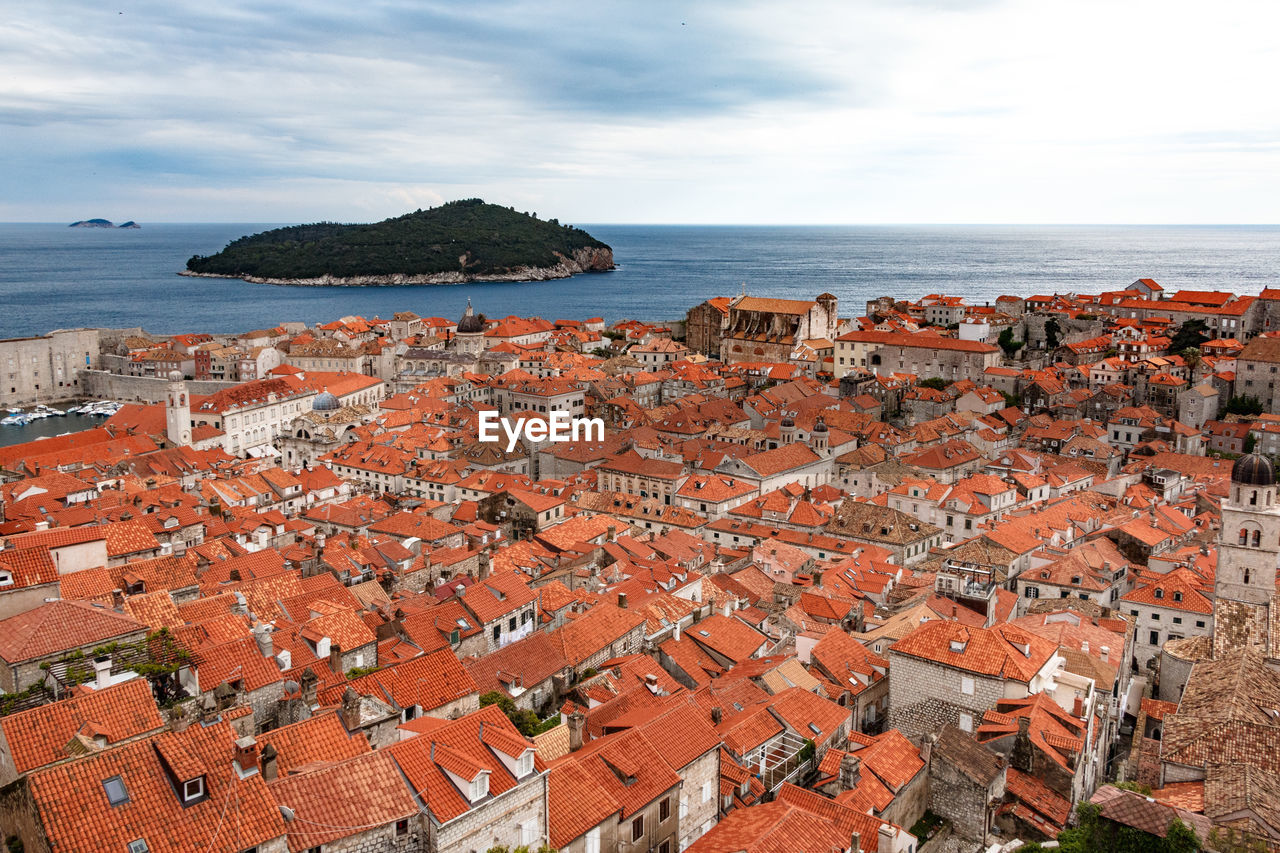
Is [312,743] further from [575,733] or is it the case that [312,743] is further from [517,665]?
[517,665]

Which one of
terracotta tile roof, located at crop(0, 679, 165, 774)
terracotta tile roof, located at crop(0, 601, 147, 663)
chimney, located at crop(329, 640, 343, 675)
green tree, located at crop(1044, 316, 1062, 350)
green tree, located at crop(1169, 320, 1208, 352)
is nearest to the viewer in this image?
terracotta tile roof, located at crop(0, 679, 165, 774)

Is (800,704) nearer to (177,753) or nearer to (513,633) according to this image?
(513,633)

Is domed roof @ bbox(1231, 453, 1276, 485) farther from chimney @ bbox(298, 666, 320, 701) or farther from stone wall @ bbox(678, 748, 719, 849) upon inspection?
chimney @ bbox(298, 666, 320, 701)

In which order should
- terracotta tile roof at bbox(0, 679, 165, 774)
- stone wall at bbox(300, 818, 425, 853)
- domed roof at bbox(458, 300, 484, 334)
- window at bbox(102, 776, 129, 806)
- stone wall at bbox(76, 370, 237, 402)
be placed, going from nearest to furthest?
window at bbox(102, 776, 129, 806)
stone wall at bbox(300, 818, 425, 853)
terracotta tile roof at bbox(0, 679, 165, 774)
stone wall at bbox(76, 370, 237, 402)
domed roof at bbox(458, 300, 484, 334)

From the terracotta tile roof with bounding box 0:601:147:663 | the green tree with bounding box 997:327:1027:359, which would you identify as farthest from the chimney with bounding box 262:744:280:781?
the green tree with bounding box 997:327:1027:359

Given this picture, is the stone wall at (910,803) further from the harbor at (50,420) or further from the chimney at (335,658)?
the harbor at (50,420)

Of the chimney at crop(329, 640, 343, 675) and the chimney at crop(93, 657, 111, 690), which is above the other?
the chimney at crop(93, 657, 111, 690)
